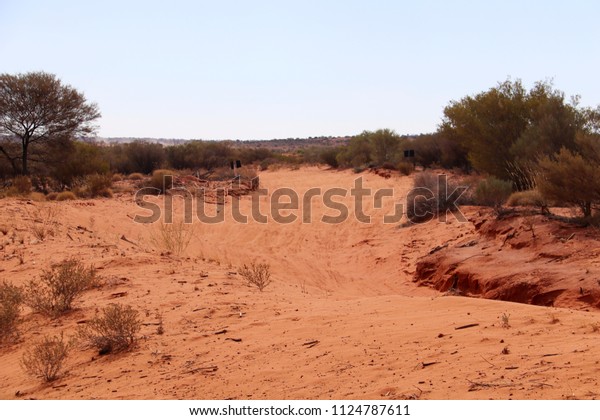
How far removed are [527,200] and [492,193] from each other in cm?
225

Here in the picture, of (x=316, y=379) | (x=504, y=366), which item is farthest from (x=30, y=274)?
(x=504, y=366)

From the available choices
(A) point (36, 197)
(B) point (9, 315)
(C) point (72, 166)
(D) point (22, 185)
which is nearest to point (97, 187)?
(D) point (22, 185)

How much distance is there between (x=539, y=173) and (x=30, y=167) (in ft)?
67.6

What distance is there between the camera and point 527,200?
45.9 ft

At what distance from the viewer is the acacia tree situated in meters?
23.9

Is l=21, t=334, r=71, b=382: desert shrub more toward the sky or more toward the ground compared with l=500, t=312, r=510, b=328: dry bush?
more toward the ground

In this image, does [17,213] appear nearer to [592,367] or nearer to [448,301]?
[448,301]

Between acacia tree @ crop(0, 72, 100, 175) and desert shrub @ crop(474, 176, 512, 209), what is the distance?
17.1 m

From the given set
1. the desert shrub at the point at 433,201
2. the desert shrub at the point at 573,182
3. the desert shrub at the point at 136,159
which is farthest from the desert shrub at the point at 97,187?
the desert shrub at the point at 573,182

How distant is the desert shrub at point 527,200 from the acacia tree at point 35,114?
18254 millimetres

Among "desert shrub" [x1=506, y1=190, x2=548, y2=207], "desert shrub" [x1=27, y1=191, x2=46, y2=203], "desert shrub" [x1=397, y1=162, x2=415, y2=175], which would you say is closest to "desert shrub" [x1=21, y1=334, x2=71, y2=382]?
"desert shrub" [x1=506, y1=190, x2=548, y2=207]

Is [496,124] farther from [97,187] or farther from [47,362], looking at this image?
[47,362]

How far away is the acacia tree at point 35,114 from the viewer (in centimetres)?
2394

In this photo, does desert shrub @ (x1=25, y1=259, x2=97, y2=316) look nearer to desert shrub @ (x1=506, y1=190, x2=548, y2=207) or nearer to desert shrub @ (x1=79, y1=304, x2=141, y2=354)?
desert shrub @ (x1=79, y1=304, x2=141, y2=354)
